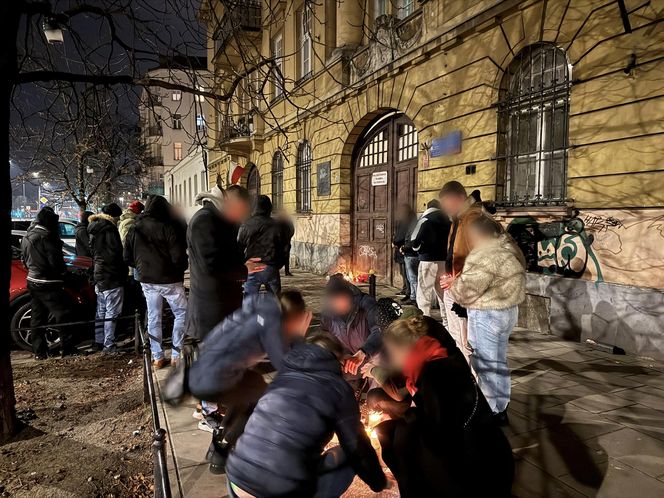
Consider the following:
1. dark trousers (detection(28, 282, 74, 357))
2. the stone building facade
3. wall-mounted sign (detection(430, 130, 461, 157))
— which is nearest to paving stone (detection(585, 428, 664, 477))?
the stone building facade

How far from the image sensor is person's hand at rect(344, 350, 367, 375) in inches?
128

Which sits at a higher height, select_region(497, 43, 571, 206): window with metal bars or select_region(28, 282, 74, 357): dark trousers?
select_region(497, 43, 571, 206): window with metal bars

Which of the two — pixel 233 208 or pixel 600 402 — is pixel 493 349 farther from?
pixel 233 208

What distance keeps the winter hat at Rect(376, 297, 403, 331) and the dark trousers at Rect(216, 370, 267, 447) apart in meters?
1.15

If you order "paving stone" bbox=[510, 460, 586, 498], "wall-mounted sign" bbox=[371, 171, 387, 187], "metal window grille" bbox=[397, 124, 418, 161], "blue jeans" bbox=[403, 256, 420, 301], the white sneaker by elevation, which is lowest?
the white sneaker

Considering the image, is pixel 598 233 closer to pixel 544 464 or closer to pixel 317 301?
pixel 544 464

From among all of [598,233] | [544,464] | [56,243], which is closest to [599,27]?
[598,233]

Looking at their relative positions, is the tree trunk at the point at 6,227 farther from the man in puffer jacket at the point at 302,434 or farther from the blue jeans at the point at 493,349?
the blue jeans at the point at 493,349

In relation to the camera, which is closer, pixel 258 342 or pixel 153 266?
pixel 258 342

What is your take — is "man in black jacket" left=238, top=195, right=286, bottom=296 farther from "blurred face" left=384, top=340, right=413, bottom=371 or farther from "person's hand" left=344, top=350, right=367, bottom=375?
"blurred face" left=384, top=340, right=413, bottom=371

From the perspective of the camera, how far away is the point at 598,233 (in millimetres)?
5891

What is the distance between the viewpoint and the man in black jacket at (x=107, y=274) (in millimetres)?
6070

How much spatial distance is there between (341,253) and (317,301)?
11.6ft

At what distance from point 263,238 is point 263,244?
0.30 ft
